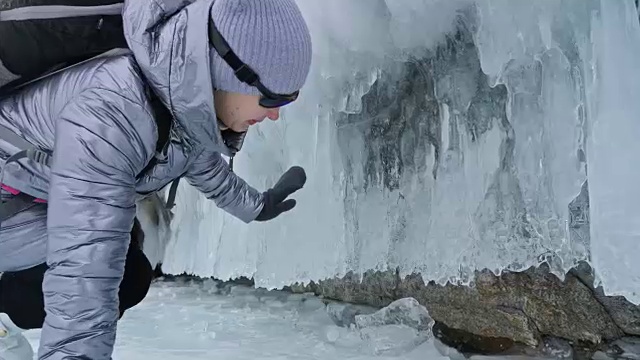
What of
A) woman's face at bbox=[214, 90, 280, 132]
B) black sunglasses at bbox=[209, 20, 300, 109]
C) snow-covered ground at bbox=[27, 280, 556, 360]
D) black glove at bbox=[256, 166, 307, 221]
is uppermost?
black sunglasses at bbox=[209, 20, 300, 109]

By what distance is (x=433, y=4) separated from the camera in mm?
1790

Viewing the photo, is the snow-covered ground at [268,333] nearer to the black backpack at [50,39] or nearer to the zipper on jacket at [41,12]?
the black backpack at [50,39]

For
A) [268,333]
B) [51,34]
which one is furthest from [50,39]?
[268,333]

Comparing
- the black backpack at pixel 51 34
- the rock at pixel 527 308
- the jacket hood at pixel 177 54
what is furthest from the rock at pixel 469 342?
the black backpack at pixel 51 34

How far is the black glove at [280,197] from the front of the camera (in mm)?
1629

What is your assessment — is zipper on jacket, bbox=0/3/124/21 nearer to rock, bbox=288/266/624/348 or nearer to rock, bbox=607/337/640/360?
rock, bbox=288/266/624/348

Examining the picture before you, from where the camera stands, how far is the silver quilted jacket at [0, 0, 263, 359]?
942 mm

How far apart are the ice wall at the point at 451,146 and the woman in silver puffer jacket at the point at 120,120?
829 millimetres

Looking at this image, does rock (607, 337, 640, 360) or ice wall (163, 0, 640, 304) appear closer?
ice wall (163, 0, 640, 304)

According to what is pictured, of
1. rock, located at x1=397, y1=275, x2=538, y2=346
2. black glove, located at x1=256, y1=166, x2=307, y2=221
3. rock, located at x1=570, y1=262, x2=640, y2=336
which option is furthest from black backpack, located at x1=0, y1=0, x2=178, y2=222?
rock, located at x1=397, y1=275, x2=538, y2=346

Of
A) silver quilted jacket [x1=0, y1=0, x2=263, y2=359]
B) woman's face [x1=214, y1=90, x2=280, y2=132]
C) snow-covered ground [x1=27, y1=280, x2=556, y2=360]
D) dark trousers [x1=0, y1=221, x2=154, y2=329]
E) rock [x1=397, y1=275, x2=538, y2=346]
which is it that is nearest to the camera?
silver quilted jacket [x1=0, y1=0, x2=263, y2=359]

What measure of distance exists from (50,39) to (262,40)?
35 centimetres

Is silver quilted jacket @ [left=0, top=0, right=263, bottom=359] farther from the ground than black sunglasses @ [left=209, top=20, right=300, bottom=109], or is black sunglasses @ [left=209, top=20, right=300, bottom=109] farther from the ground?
black sunglasses @ [left=209, top=20, right=300, bottom=109]

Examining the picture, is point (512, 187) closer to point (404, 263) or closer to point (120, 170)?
point (404, 263)
